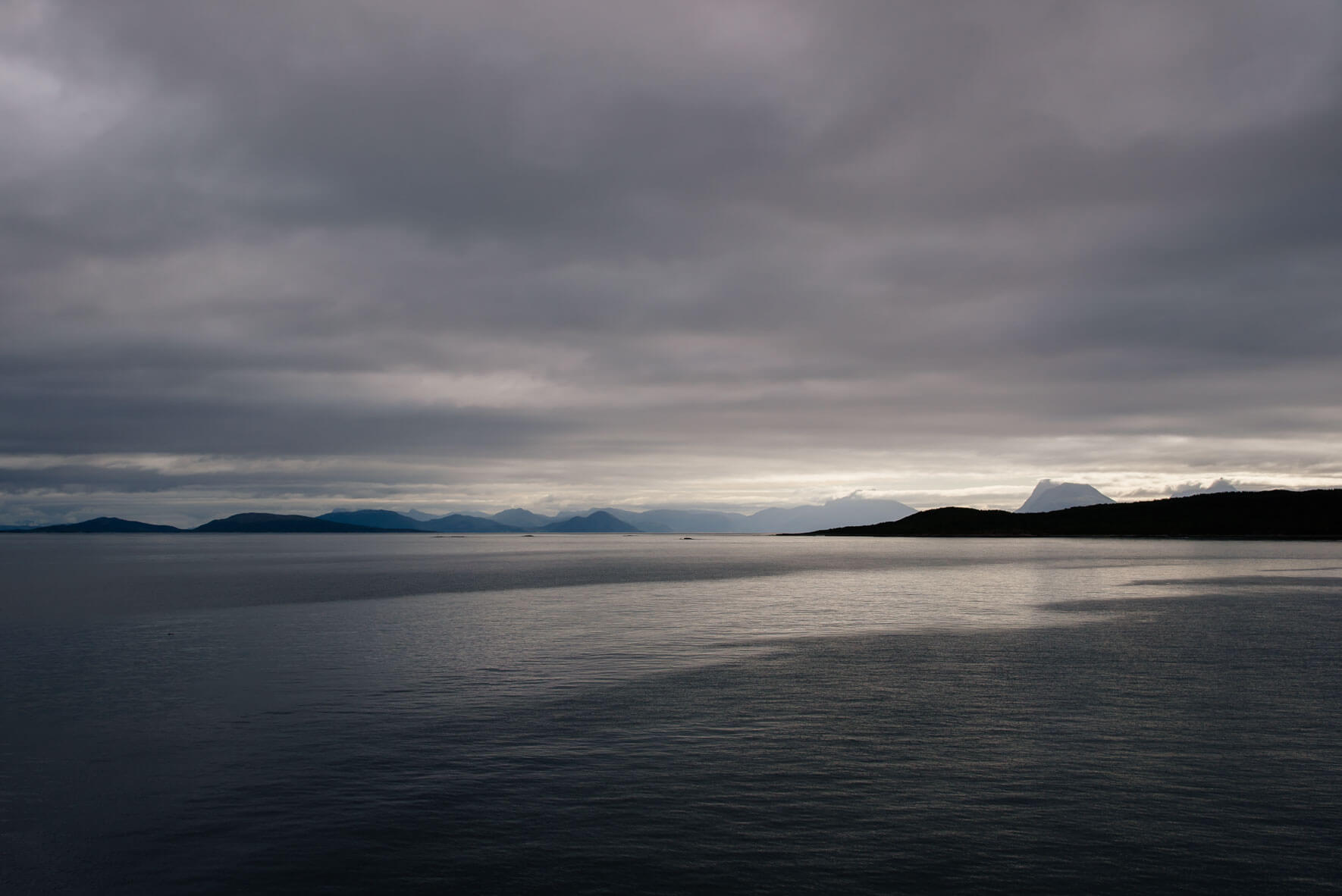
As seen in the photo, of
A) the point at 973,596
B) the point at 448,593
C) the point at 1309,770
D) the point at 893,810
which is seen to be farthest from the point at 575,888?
the point at 448,593

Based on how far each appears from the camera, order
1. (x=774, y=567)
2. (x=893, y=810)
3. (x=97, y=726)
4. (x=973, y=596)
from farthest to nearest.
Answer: (x=774, y=567) < (x=973, y=596) < (x=97, y=726) < (x=893, y=810)

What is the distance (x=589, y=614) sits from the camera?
69.2m

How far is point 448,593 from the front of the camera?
9475 centimetres

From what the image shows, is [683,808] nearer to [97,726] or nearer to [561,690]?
[561,690]

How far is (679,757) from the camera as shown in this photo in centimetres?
2648

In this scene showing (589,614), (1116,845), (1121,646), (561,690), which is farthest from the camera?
(589,614)

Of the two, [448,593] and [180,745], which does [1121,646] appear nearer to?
[180,745]

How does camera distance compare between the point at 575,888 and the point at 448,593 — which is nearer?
the point at 575,888

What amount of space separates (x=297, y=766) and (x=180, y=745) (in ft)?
19.0

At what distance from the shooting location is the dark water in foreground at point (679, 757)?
18641mm

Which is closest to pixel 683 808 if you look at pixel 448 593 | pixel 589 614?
pixel 589 614

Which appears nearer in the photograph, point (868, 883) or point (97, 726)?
point (868, 883)

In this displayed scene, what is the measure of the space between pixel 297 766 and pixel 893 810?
18.1 m

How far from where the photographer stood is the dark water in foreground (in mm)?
18641
